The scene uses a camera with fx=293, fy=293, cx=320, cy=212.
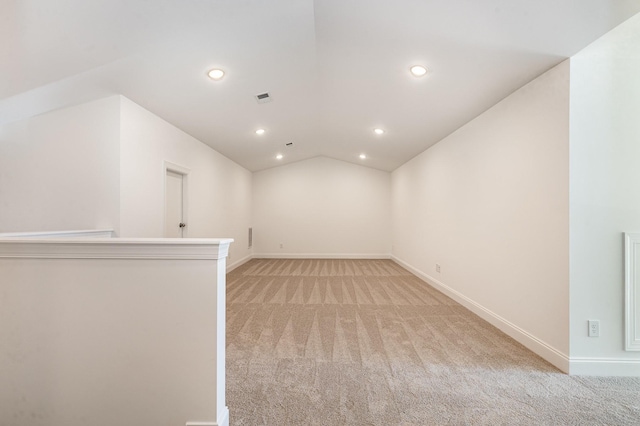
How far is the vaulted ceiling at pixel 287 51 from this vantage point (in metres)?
1.89

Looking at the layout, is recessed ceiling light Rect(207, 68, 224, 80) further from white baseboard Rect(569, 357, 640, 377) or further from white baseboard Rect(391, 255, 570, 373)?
white baseboard Rect(569, 357, 640, 377)

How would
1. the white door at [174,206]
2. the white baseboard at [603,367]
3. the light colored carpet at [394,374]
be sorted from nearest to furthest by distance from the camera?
the light colored carpet at [394,374], the white baseboard at [603,367], the white door at [174,206]

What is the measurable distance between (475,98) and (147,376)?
3.63 meters

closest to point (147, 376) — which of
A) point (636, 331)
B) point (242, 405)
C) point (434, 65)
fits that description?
point (242, 405)

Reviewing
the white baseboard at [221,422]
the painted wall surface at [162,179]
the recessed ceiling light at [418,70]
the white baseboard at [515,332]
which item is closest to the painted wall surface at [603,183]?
the white baseboard at [515,332]

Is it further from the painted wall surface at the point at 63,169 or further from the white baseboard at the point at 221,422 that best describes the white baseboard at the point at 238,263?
the white baseboard at the point at 221,422

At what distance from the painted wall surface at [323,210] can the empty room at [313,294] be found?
12.6 feet

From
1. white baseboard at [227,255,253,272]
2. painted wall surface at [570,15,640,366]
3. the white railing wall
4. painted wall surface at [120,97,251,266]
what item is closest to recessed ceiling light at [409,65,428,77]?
painted wall surface at [570,15,640,366]

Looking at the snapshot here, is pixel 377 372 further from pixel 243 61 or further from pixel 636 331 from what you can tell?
pixel 243 61

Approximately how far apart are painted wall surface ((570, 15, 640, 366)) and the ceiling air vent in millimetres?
2978

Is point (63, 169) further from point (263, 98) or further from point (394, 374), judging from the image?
point (394, 374)

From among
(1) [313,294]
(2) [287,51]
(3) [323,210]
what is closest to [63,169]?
(2) [287,51]

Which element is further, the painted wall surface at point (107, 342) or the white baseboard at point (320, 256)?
the white baseboard at point (320, 256)

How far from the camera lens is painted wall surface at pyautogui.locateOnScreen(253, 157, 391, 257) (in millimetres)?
8109
